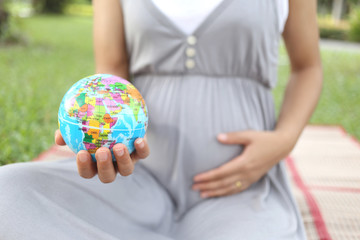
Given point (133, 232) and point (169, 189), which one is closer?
point (133, 232)

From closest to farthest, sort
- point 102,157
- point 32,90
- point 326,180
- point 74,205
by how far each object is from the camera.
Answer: point 102,157 < point 74,205 < point 326,180 < point 32,90

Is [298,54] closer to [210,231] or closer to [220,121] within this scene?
[220,121]

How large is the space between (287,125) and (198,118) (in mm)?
433

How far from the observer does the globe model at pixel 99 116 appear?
119 centimetres

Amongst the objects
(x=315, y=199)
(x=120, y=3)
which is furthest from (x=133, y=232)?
(x=315, y=199)

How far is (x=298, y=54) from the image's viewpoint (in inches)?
70.7

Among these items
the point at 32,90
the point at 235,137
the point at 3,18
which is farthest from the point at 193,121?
the point at 3,18

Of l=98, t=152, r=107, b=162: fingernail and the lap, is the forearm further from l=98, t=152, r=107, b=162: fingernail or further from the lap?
l=98, t=152, r=107, b=162: fingernail

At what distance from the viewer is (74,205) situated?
1.23 m

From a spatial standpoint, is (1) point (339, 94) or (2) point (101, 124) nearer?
(2) point (101, 124)

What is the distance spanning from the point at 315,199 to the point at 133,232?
1.52 metres

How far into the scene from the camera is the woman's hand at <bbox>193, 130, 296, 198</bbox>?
151 cm

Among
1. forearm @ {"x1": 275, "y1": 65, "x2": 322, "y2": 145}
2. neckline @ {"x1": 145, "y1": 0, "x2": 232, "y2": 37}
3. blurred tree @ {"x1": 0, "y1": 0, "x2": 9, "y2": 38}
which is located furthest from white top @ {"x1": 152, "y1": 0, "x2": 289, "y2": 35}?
blurred tree @ {"x1": 0, "y1": 0, "x2": 9, "y2": 38}

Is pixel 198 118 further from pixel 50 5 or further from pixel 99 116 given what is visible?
pixel 50 5
